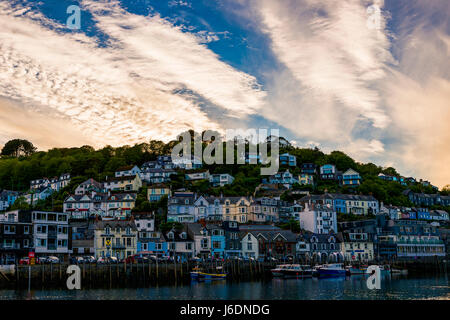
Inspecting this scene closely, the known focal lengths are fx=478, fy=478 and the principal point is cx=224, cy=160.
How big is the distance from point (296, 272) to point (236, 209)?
3369 cm

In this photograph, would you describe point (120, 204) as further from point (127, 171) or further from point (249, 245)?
point (249, 245)

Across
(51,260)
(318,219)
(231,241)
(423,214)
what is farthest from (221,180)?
(51,260)

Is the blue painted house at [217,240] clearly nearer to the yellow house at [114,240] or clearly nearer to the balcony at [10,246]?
the yellow house at [114,240]

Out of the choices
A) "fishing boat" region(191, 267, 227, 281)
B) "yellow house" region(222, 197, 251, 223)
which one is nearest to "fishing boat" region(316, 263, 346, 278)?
"fishing boat" region(191, 267, 227, 281)

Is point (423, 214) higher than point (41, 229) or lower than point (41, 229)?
higher

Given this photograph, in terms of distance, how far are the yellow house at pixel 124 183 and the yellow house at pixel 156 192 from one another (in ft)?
31.0

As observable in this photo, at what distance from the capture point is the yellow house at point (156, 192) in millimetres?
112938

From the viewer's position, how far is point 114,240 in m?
76.2

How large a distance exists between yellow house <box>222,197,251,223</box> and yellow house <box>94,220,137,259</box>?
99.8 ft

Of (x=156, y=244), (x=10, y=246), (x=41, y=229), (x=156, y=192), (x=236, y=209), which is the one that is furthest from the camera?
(x=156, y=192)

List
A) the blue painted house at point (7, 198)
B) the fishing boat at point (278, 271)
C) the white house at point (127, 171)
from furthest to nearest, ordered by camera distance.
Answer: the white house at point (127, 171), the blue painted house at point (7, 198), the fishing boat at point (278, 271)

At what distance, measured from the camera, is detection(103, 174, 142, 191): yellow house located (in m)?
123

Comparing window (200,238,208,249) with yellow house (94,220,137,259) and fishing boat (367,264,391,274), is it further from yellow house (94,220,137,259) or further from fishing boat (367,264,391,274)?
fishing boat (367,264,391,274)

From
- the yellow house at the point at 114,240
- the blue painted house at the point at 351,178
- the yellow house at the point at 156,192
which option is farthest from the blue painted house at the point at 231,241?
the blue painted house at the point at 351,178
